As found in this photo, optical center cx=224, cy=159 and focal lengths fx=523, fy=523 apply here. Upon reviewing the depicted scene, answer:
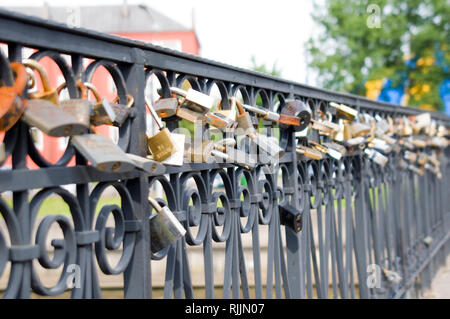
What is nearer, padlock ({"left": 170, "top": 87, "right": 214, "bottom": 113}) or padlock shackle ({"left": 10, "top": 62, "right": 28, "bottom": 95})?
padlock shackle ({"left": 10, "top": 62, "right": 28, "bottom": 95})

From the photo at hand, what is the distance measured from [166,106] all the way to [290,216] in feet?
3.34

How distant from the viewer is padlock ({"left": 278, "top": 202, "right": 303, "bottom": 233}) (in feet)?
7.54

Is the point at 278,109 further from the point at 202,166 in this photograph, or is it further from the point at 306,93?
the point at 202,166

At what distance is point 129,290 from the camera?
1.37 m

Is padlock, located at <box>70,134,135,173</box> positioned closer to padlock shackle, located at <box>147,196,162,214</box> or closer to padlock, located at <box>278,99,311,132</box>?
padlock shackle, located at <box>147,196,162,214</box>

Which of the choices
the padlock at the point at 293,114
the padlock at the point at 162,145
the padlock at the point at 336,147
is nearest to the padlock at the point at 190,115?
the padlock at the point at 162,145

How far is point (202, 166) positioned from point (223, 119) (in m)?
0.17

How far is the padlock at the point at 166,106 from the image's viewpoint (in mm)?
1488

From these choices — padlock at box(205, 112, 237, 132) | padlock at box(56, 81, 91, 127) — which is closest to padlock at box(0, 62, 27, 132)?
padlock at box(56, 81, 91, 127)

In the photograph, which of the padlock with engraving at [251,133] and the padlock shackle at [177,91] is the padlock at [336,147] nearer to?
the padlock with engraving at [251,133]

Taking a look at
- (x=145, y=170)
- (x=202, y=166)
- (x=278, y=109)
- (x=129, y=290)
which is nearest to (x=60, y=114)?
(x=145, y=170)

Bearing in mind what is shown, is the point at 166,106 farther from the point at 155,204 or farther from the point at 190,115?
the point at 155,204

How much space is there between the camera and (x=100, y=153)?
1.10 metres

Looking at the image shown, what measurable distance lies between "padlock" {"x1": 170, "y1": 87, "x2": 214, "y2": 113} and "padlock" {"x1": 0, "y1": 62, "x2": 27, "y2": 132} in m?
0.58
